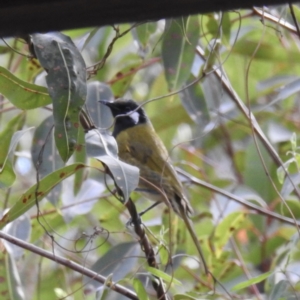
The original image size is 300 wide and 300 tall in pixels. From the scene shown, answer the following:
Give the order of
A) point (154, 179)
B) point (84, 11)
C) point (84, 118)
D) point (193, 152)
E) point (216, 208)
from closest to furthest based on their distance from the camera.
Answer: point (84, 11), point (84, 118), point (154, 179), point (216, 208), point (193, 152)

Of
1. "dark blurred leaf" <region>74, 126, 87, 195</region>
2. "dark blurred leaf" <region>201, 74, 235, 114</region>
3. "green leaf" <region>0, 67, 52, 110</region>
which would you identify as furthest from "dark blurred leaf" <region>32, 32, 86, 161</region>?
"dark blurred leaf" <region>201, 74, 235, 114</region>

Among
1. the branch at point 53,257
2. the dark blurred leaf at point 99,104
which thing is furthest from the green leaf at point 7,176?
the dark blurred leaf at point 99,104

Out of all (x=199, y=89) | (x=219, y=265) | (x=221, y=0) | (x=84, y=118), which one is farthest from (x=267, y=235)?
(x=221, y=0)

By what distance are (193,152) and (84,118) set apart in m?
2.52

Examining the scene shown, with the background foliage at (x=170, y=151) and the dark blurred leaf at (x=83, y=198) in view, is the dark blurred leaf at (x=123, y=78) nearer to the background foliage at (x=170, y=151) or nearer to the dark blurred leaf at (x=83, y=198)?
the background foliage at (x=170, y=151)

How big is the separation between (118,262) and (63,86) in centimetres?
110

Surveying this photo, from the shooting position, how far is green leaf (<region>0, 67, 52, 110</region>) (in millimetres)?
1638

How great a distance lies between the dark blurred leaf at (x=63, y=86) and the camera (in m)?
1.37

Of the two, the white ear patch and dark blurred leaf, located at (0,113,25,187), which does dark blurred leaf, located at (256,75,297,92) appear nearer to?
the white ear patch

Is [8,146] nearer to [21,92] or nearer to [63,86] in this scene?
[21,92]

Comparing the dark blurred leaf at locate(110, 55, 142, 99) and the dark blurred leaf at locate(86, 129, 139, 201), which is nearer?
the dark blurred leaf at locate(86, 129, 139, 201)

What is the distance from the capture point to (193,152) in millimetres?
4062

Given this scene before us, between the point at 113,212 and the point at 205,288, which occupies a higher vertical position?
the point at 113,212

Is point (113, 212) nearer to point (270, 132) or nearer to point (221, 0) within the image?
point (270, 132)
